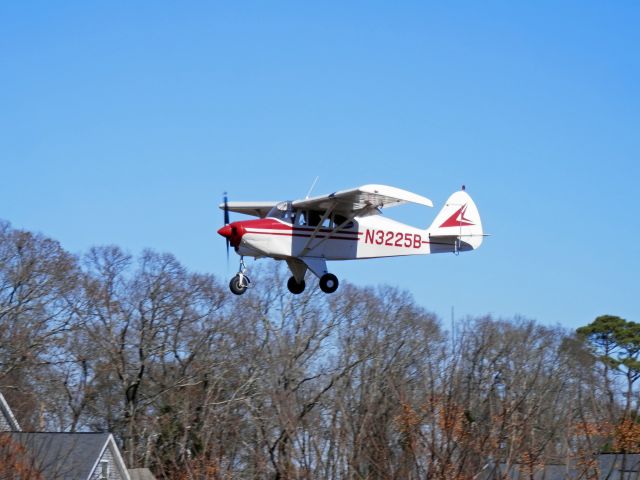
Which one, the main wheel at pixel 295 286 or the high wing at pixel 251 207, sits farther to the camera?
the high wing at pixel 251 207

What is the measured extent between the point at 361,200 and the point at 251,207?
3679 mm

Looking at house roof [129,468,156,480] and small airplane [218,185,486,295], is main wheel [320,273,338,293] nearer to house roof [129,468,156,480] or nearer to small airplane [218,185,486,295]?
small airplane [218,185,486,295]

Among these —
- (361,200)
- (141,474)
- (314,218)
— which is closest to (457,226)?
(361,200)

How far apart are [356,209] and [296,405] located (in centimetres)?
1448

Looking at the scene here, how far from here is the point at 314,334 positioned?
5006 centimetres

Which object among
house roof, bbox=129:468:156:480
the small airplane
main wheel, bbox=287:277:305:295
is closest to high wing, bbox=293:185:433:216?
the small airplane

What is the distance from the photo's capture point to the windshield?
27.9 meters

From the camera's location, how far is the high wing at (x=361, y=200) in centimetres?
2669

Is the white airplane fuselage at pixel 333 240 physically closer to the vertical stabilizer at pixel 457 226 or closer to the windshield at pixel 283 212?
the windshield at pixel 283 212

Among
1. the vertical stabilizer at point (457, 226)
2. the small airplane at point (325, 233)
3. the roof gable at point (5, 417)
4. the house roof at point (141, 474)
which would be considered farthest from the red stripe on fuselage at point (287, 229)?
the house roof at point (141, 474)

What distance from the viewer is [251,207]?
29984mm

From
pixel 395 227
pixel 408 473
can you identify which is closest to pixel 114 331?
pixel 395 227

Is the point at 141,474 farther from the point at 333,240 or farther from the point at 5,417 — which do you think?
the point at 333,240

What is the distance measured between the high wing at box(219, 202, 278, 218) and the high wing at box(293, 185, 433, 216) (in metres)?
1.91
